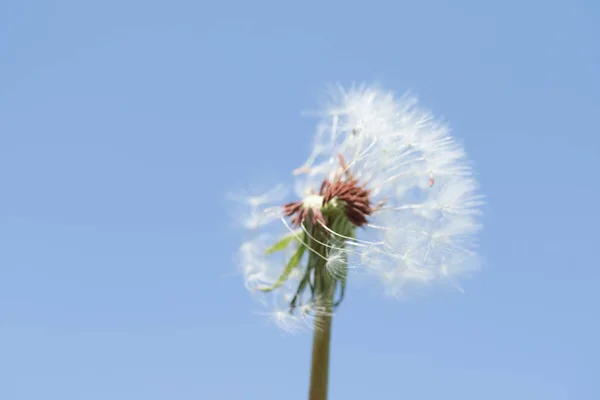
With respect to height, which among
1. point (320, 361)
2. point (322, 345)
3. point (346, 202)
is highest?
point (346, 202)

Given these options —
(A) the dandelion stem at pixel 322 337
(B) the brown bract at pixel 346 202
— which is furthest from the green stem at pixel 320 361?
(B) the brown bract at pixel 346 202

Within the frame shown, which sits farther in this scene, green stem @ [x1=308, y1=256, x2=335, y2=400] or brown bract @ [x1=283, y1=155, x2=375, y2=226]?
brown bract @ [x1=283, y1=155, x2=375, y2=226]

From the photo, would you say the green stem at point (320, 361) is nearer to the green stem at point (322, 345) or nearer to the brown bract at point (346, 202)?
the green stem at point (322, 345)

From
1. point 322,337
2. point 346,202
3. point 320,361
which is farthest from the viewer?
point 346,202

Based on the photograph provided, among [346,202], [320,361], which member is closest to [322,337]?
[320,361]

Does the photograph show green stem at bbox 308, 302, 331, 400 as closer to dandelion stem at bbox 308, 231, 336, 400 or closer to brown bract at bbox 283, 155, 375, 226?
dandelion stem at bbox 308, 231, 336, 400

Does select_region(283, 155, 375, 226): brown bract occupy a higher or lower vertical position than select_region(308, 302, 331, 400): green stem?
higher

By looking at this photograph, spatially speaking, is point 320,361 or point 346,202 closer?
point 320,361

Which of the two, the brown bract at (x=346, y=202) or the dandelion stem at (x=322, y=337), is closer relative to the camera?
the dandelion stem at (x=322, y=337)

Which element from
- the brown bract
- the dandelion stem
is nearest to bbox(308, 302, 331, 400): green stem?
the dandelion stem

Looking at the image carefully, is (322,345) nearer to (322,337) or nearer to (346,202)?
(322,337)
